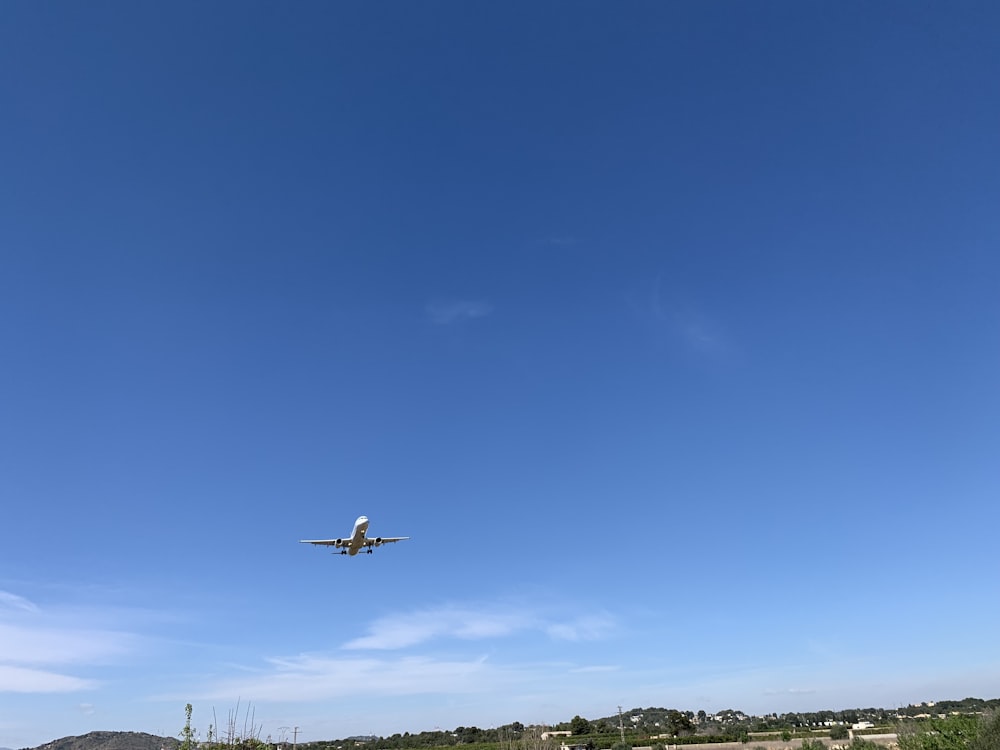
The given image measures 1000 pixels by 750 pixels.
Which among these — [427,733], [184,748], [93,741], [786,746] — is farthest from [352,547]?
[93,741]

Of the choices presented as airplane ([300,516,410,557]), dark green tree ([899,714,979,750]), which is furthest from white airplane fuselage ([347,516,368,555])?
dark green tree ([899,714,979,750])

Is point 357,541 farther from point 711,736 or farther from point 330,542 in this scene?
point 711,736

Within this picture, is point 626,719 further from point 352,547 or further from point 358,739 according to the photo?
point 352,547

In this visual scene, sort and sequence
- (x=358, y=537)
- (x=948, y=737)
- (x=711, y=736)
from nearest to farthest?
(x=948, y=737) < (x=358, y=537) < (x=711, y=736)

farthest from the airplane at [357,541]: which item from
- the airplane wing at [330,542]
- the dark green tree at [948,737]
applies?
the dark green tree at [948,737]

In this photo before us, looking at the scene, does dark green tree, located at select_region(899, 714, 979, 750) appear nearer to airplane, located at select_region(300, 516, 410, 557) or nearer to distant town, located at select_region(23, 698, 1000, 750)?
distant town, located at select_region(23, 698, 1000, 750)

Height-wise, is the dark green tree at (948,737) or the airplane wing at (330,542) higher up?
the airplane wing at (330,542)

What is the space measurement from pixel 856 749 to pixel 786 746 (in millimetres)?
40661

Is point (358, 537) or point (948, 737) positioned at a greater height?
point (358, 537)

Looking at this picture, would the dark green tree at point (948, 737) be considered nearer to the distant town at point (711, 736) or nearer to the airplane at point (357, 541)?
the distant town at point (711, 736)

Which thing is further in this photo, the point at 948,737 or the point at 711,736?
the point at 711,736

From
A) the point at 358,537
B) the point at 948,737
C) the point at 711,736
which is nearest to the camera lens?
the point at 948,737

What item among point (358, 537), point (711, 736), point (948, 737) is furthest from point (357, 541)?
point (711, 736)

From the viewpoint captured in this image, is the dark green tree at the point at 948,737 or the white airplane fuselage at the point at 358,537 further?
the white airplane fuselage at the point at 358,537
